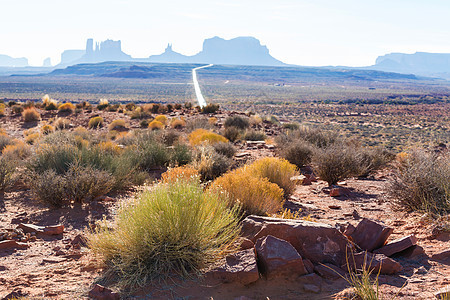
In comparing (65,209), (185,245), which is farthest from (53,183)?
(185,245)

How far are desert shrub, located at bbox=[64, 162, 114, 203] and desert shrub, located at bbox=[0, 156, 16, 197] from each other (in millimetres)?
1749

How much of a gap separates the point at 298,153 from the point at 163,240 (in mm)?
9792

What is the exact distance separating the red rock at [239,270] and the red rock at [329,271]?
2.62 ft

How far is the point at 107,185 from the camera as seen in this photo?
866 centimetres

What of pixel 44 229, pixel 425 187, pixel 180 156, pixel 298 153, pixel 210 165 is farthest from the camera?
pixel 298 153

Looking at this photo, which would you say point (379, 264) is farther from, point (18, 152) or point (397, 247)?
point (18, 152)

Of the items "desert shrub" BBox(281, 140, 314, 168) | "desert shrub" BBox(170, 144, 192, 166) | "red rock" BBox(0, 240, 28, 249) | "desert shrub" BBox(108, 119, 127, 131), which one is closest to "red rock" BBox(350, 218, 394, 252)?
"red rock" BBox(0, 240, 28, 249)

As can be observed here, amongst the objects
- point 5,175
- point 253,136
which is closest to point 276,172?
point 5,175

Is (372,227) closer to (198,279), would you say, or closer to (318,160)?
(198,279)

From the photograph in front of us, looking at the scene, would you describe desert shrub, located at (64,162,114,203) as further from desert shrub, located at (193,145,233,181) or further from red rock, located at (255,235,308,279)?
red rock, located at (255,235,308,279)

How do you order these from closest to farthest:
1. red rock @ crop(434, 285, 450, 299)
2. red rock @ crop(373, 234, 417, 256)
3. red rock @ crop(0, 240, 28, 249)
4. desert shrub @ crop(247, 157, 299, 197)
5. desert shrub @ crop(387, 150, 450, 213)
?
red rock @ crop(434, 285, 450, 299) < red rock @ crop(373, 234, 417, 256) < red rock @ crop(0, 240, 28, 249) < desert shrub @ crop(387, 150, 450, 213) < desert shrub @ crop(247, 157, 299, 197)

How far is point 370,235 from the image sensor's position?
16.7 ft

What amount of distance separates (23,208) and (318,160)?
25.1ft

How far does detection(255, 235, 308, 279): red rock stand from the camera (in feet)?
14.1
